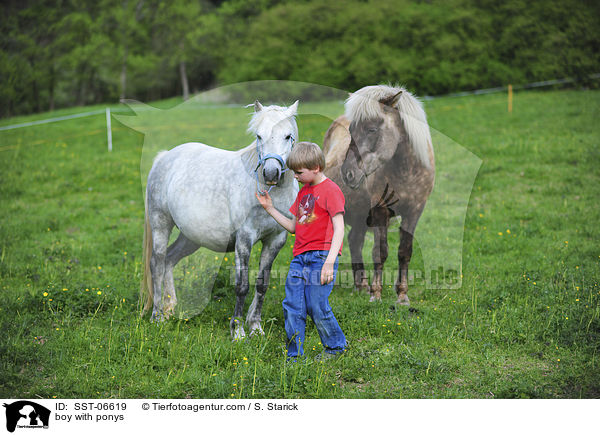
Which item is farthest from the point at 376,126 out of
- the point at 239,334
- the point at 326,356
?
the point at 239,334

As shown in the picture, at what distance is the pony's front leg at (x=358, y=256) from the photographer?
235 inches

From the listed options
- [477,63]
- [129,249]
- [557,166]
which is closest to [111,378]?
[129,249]

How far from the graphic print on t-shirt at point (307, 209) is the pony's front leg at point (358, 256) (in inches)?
86.9

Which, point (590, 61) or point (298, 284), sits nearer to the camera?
point (298, 284)

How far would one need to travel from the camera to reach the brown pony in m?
4.61

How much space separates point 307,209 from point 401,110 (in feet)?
5.47

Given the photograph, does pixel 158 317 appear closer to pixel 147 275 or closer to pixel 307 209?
pixel 147 275

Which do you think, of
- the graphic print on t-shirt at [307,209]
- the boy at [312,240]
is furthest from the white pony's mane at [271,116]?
the graphic print on t-shirt at [307,209]

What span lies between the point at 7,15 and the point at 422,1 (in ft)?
59.5

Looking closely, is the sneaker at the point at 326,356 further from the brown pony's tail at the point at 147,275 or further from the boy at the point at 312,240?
the brown pony's tail at the point at 147,275

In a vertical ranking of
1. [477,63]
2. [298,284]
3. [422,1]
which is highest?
[422,1]

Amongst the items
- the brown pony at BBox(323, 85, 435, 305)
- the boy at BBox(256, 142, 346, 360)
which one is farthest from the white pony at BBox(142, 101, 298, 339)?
the brown pony at BBox(323, 85, 435, 305)

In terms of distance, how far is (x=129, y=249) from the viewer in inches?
295

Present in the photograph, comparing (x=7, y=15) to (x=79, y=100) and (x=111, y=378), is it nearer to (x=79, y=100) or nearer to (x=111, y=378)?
(x=79, y=100)
